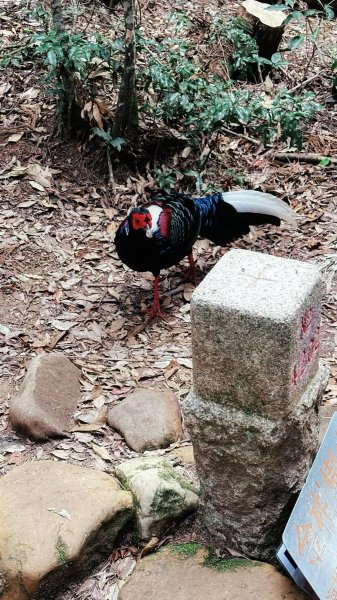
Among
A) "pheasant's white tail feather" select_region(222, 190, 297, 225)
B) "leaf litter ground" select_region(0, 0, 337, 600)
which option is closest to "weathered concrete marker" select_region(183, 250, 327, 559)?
"leaf litter ground" select_region(0, 0, 337, 600)

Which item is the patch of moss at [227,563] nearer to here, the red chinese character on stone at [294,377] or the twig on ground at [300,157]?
the red chinese character on stone at [294,377]

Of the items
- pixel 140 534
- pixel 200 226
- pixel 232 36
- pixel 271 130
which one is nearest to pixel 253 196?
pixel 200 226

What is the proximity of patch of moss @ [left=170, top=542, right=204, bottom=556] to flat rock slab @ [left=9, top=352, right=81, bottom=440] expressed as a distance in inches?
41.9

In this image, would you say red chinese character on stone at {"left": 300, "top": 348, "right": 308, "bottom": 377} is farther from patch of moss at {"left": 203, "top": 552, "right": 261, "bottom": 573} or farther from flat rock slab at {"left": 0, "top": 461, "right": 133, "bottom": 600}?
flat rock slab at {"left": 0, "top": 461, "right": 133, "bottom": 600}

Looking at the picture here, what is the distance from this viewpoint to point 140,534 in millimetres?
2945

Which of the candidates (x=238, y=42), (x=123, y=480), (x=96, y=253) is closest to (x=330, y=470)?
(x=123, y=480)

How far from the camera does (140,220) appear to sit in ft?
15.1

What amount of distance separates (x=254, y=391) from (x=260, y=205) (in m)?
2.87

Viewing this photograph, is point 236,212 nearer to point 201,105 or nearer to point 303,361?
point 201,105

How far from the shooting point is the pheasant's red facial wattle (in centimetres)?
462

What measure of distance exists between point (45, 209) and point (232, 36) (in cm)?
258

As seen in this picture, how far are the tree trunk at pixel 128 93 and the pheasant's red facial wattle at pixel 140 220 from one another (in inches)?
55.5

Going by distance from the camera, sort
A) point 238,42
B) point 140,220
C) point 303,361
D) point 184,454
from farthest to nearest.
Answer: point 238,42 < point 140,220 < point 184,454 < point 303,361

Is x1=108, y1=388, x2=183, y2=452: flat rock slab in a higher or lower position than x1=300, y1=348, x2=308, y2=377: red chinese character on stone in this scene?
lower
